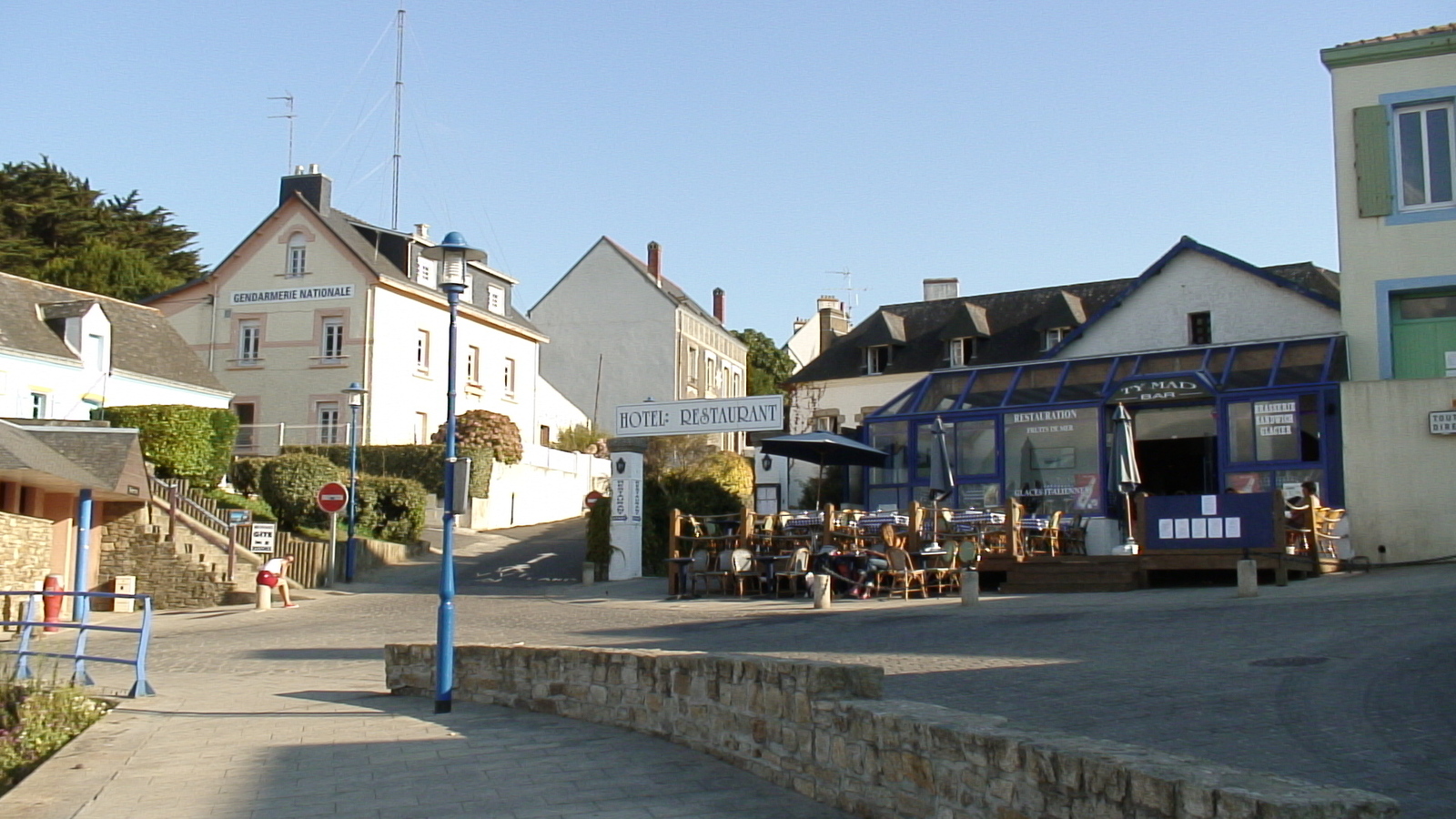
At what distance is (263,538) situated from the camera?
26.4m

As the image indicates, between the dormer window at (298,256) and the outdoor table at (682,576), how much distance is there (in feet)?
91.1

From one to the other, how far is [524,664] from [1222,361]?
629 inches

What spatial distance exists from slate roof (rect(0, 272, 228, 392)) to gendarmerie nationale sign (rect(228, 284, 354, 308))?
4977mm

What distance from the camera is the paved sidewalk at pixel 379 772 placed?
26.2 feet

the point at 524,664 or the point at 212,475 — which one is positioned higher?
the point at 212,475

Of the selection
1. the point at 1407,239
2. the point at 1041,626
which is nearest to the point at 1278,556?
the point at 1041,626

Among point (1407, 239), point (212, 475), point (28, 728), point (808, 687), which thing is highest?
point (1407, 239)

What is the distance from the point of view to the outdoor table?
22.2m

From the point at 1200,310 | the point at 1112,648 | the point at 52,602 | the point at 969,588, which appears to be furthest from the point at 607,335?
the point at 1112,648

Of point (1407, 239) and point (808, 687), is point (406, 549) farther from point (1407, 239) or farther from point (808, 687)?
point (808, 687)

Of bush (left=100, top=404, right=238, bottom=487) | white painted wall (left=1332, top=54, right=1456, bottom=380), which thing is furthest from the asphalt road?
bush (left=100, top=404, right=238, bottom=487)

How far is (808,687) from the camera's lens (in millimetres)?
7758

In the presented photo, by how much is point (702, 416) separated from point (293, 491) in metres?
12.8

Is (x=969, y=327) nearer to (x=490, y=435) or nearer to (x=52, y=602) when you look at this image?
(x=490, y=435)
